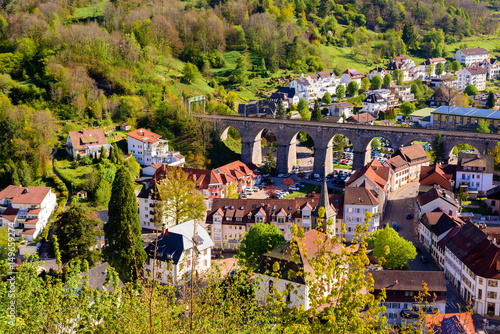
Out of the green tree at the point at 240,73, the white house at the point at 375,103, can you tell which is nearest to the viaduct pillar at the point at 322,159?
the white house at the point at 375,103

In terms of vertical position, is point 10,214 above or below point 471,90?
below

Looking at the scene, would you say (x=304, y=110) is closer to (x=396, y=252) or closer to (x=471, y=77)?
(x=471, y=77)

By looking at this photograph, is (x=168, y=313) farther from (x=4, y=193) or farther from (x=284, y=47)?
(x=284, y=47)

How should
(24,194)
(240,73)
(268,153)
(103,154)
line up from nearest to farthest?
(24,194)
(103,154)
(268,153)
(240,73)

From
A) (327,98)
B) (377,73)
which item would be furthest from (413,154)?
(377,73)

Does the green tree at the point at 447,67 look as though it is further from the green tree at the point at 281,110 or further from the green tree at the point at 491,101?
the green tree at the point at 281,110

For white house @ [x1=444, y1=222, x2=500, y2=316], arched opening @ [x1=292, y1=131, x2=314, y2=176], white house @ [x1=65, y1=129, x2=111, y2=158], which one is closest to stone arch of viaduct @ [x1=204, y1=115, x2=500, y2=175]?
arched opening @ [x1=292, y1=131, x2=314, y2=176]

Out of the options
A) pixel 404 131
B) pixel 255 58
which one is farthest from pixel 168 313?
pixel 255 58
